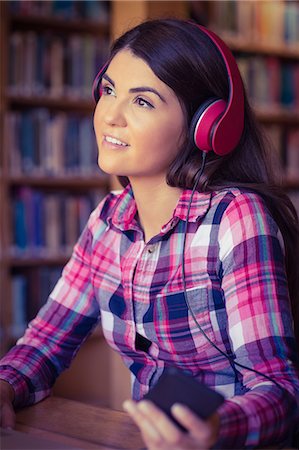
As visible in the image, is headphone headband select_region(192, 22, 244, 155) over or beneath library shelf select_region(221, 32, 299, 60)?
beneath

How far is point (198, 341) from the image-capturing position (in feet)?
3.72

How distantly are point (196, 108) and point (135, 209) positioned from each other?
0.72 feet

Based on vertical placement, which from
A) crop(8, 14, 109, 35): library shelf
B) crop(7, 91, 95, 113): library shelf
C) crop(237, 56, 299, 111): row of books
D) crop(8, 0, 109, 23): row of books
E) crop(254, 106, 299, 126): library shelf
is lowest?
crop(254, 106, 299, 126): library shelf

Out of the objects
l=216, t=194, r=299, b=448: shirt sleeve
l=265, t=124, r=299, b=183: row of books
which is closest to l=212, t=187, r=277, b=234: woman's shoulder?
l=216, t=194, r=299, b=448: shirt sleeve

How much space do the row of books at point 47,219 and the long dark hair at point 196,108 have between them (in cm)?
199

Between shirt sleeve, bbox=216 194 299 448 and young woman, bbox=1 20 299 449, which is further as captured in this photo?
young woman, bbox=1 20 299 449

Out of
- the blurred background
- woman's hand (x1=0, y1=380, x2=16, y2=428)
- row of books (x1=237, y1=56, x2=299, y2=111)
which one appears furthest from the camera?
row of books (x1=237, y1=56, x2=299, y2=111)

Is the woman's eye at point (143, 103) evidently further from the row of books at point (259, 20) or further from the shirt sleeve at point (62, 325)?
the row of books at point (259, 20)

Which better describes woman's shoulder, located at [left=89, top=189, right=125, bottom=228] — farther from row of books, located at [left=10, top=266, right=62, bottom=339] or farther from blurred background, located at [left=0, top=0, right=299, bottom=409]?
row of books, located at [left=10, top=266, right=62, bottom=339]

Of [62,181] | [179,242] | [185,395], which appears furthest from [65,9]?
[185,395]

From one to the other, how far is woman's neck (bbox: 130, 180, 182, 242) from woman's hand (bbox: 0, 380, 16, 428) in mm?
342

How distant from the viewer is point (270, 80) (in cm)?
383

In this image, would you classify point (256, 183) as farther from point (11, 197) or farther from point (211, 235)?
point (11, 197)

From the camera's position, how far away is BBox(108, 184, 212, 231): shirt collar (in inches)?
46.1
